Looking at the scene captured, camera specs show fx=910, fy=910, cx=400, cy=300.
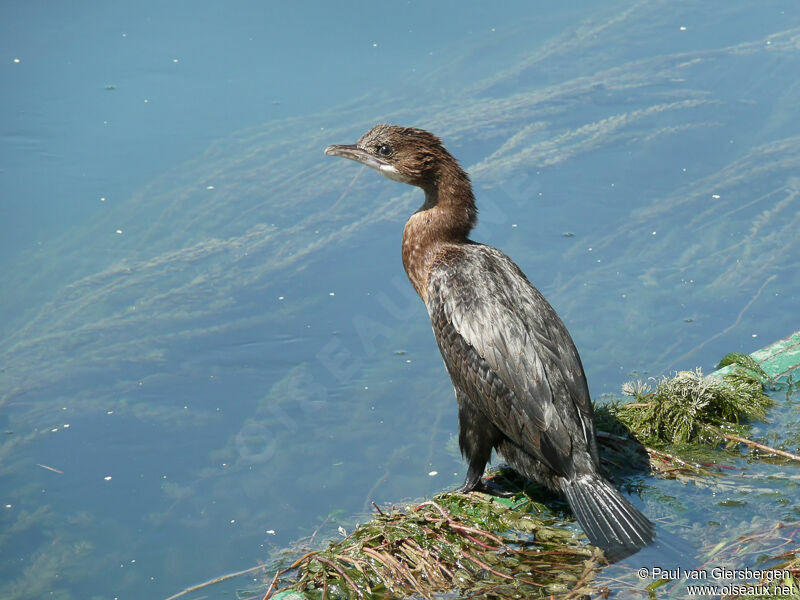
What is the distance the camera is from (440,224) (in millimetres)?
4496

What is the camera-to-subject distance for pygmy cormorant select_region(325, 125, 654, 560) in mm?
3666

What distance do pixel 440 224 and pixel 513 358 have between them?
91 cm

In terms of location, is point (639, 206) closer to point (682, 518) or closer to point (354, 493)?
point (354, 493)

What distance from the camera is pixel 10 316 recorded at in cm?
777

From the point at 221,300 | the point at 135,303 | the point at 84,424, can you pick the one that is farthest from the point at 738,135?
the point at 84,424

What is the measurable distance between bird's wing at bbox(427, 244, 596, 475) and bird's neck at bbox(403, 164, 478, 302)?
0.23m

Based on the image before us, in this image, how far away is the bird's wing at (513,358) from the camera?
3.80 meters

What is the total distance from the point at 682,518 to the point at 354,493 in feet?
8.04

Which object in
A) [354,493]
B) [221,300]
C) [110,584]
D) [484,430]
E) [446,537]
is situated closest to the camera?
[446,537]

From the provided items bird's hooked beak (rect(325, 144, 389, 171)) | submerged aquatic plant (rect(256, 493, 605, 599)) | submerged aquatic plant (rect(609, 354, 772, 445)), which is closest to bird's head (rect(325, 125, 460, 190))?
bird's hooked beak (rect(325, 144, 389, 171))

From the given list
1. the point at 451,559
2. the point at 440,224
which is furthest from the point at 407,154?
the point at 451,559

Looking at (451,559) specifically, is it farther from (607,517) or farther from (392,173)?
(392,173)

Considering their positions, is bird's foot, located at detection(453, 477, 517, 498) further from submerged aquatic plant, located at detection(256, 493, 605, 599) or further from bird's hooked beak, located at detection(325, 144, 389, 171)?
bird's hooked beak, located at detection(325, 144, 389, 171)

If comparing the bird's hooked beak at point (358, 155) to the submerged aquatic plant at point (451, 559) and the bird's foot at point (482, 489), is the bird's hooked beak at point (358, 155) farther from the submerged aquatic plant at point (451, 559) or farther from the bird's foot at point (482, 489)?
the submerged aquatic plant at point (451, 559)
